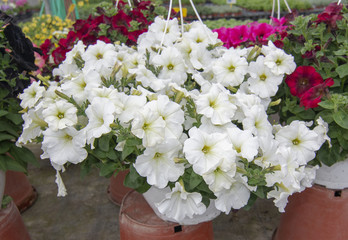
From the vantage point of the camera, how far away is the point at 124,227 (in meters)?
1.31

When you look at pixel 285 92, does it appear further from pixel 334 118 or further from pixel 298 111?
pixel 334 118

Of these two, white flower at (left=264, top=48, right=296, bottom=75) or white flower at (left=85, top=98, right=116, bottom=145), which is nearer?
white flower at (left=85, top=98, right=116, bottom=145)

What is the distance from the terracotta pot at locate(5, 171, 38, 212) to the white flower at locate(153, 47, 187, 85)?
146 cm

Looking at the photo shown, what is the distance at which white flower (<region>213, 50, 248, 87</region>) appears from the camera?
3.92 ft

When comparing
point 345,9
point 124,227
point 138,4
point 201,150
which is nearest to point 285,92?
point 345,9

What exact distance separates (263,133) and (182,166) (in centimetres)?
27

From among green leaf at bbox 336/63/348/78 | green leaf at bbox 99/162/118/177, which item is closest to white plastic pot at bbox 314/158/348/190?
green leaf at bbox 336/63/348/78

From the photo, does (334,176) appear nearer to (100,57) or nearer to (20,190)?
(100,57)

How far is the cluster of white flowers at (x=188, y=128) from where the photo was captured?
0.91 metres

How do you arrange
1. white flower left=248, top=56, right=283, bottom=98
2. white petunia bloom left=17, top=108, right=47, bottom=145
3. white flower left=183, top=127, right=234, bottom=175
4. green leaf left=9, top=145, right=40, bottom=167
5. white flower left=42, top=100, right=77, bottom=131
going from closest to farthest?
white flower left=183, top=127, right=234, bottom=175 < white flower left=42, top=100, right=77, bottom=131 < white petunia bloom left=17, top=108, right=47, bottom=145 < white flower left=248, top=56, right=283, bottom=98 < green leaf left=9, top=145, right=40, bottom=167

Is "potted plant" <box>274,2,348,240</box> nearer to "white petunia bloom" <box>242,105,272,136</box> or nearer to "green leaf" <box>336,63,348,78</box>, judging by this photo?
"green leaf" <box>336,63,348,78</box>

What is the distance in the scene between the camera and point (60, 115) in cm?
104

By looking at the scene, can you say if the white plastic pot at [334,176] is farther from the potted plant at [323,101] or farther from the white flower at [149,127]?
the white flower at [149,127]

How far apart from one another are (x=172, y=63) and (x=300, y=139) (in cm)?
52
